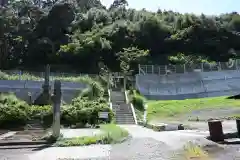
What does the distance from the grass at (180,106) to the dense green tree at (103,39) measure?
774 inches

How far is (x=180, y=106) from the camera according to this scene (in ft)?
98.8

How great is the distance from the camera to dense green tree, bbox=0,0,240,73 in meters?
53.7

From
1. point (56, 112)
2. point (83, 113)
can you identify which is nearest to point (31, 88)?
point (83, 113)

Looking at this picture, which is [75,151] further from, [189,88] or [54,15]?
[54,15]

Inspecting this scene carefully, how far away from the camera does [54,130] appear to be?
683 inches

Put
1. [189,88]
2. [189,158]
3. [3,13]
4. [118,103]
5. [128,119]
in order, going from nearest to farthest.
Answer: [189,158]
[128,119]
[118,103]
[189,88]
[3,13]

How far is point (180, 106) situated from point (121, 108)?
528cm

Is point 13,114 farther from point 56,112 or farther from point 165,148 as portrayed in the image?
point 165,148

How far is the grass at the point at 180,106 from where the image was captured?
2783cm

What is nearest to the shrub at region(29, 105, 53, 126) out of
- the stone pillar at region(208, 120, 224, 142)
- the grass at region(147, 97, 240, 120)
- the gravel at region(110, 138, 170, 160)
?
the grass at region(147, 97, 240, 120)

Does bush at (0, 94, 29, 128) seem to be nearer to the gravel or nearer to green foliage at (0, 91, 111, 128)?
green foliage at (0, 91, 111, 128)

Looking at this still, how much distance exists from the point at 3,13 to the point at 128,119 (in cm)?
4073

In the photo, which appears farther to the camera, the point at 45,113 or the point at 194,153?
the point at 45,113

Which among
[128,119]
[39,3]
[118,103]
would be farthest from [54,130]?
[39,3]
